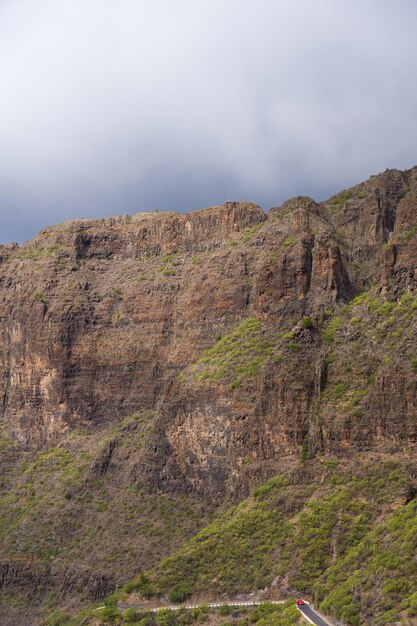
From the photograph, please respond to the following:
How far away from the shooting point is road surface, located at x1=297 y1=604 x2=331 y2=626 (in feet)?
277

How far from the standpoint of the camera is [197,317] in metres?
129

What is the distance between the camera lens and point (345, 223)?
129250 mm

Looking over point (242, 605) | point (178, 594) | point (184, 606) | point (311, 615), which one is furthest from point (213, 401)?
point (311, 615)

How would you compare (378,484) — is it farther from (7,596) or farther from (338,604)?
(7,596)

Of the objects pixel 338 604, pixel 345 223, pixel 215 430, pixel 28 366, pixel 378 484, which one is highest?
pixel 345 223

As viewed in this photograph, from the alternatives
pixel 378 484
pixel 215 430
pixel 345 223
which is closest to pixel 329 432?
pixel 378 484

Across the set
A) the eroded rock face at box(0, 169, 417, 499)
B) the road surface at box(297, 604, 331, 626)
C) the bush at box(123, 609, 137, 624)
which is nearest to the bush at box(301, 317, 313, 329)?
the eroded rock face at box(0, 169, 417, 499)

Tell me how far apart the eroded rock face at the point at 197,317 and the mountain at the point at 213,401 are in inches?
8.8

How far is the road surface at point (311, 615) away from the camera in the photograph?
277 ft

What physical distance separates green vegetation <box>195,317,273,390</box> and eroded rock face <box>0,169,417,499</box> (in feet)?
3.75

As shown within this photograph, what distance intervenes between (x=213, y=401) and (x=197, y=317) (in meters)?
16.0

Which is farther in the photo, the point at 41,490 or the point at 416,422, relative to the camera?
the point at 41,490

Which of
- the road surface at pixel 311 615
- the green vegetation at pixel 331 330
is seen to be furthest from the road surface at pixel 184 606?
the green vegetation at pixel 331 330

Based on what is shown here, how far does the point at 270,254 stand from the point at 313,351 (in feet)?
59.0
